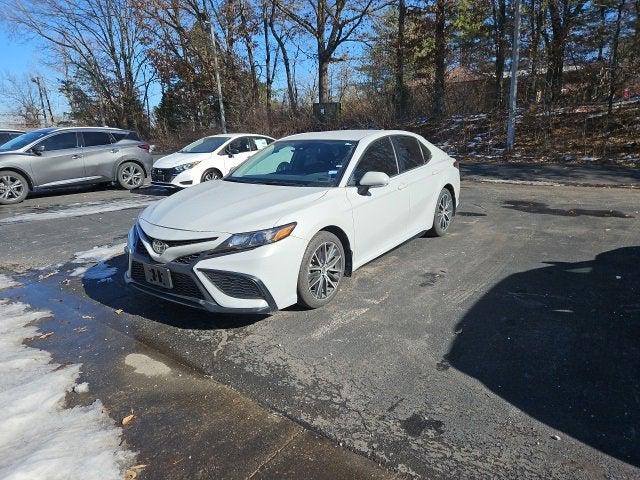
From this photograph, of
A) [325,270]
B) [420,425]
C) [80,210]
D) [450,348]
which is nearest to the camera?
[420,425]

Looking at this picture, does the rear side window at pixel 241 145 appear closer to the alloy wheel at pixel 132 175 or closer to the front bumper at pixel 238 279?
the alloy wheel at pixel 132 175

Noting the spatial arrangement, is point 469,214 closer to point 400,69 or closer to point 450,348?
point 450,348

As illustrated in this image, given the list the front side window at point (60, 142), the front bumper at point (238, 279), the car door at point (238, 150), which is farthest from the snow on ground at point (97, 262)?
the front side window at point (60, 142)

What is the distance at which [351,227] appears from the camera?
14.2ft

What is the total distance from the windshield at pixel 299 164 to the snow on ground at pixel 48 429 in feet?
8.34

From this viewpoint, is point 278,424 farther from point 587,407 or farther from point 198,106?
point 198,106

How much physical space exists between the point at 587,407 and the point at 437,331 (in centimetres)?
119

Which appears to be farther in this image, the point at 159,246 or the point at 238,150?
the point at 238,150

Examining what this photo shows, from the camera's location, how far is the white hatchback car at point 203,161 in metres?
A: 10.4

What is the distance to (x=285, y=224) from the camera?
3674 millimetres

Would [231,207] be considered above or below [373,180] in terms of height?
below

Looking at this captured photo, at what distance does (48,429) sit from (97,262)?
3451mm

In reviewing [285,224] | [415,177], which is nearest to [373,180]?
[285,224]

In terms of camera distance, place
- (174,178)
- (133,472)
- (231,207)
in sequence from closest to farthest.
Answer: (133,472) < (231,207) < (174,178)
